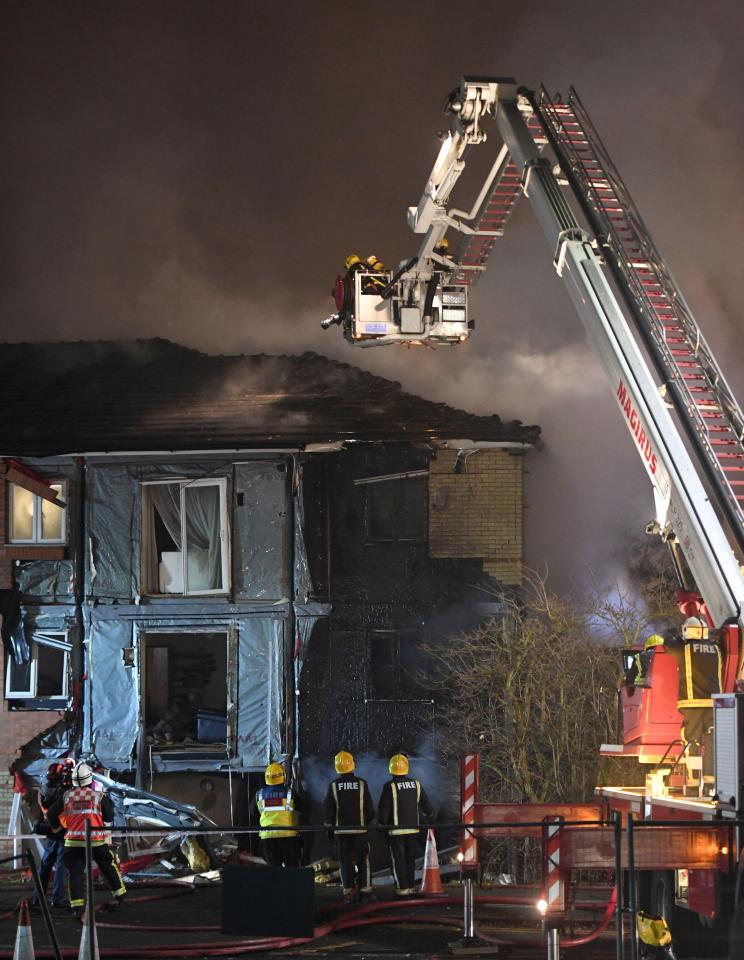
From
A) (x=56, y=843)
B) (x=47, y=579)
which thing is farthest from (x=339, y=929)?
(x=47, y=579)

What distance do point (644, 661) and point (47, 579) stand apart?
1333cm

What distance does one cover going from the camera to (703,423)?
10703mm

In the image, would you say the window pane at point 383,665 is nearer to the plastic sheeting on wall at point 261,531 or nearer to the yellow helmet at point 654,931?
the plastic sheeting on wall at point 261,531

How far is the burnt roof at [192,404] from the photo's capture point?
21.6 meters

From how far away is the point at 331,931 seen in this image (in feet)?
42.6

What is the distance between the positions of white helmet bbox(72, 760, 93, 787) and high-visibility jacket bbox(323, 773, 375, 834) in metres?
2.92

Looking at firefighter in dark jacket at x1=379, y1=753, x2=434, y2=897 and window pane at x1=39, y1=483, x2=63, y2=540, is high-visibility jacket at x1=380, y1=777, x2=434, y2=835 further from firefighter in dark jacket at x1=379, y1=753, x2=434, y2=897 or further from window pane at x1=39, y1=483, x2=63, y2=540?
window pane at x1=39, y1=483, x2=63, y2=540

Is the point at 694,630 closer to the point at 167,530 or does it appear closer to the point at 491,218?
the point at 491,218

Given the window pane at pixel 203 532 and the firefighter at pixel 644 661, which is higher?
the window pane at pixel 203 532

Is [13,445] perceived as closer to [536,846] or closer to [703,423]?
[536,846]

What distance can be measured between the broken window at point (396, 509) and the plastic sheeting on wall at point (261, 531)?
1.34 m

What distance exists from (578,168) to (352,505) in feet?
34.4

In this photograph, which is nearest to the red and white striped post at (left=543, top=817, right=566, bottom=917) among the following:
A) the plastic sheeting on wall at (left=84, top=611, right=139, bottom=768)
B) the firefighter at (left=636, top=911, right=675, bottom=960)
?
the firefighter at (left=636, top=911, right=675, bottom=960)

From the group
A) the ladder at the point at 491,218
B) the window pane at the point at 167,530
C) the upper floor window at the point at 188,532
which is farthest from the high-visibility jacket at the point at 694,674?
the window pane at the point at 167,530
